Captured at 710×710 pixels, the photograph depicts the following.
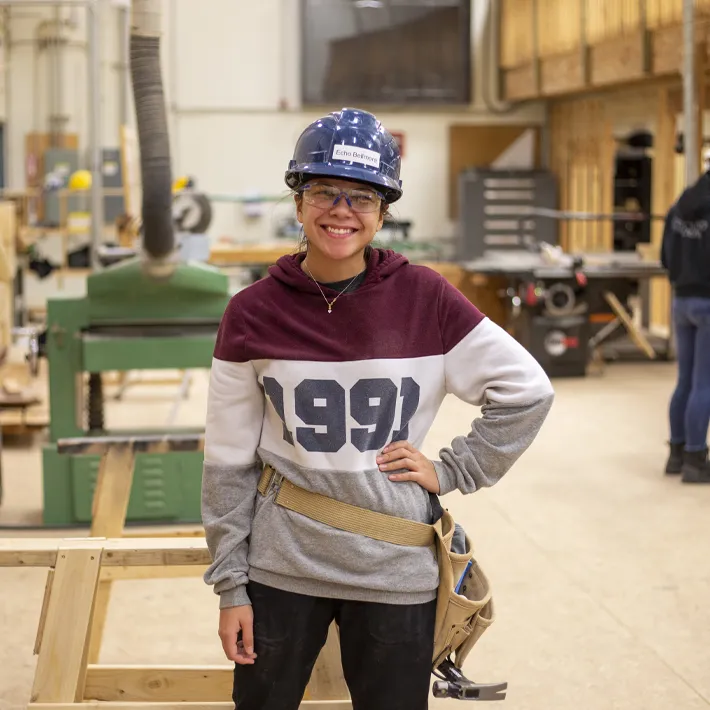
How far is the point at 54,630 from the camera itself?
2.57 metres

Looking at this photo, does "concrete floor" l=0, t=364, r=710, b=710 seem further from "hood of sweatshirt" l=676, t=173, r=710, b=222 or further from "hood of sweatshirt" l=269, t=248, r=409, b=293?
"hood of sweatshirt" l=269, t=248, r=409, b=293

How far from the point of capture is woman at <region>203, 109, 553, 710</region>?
187 cm

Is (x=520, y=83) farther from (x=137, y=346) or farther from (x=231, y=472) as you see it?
(x=231, y=472)

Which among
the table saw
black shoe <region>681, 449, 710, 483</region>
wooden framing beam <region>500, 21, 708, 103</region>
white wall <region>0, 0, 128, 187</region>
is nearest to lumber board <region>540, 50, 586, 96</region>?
wooden framing beam <region>500, 21, 708, 103</region>

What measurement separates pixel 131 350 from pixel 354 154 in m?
2.98

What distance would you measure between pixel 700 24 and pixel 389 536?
6.85 m

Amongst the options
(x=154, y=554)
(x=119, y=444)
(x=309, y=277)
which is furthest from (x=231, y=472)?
(x=119, y=444)

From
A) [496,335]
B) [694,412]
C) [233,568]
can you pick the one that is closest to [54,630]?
[233,568]

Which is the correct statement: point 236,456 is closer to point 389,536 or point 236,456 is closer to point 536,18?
point 389,536

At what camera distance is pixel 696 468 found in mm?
5695

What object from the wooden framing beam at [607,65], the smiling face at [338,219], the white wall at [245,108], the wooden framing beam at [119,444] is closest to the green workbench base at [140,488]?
the wooden framing beam at [119,444]

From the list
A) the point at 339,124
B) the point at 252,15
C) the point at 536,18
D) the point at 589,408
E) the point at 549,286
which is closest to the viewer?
the point at 339,124

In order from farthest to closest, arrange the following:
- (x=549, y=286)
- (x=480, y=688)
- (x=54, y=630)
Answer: (x=549, y=286)
(x=54, y=630)
(x=480, y=688)

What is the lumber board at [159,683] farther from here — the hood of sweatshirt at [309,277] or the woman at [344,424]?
the hood of sweatshirt at [309,277]
